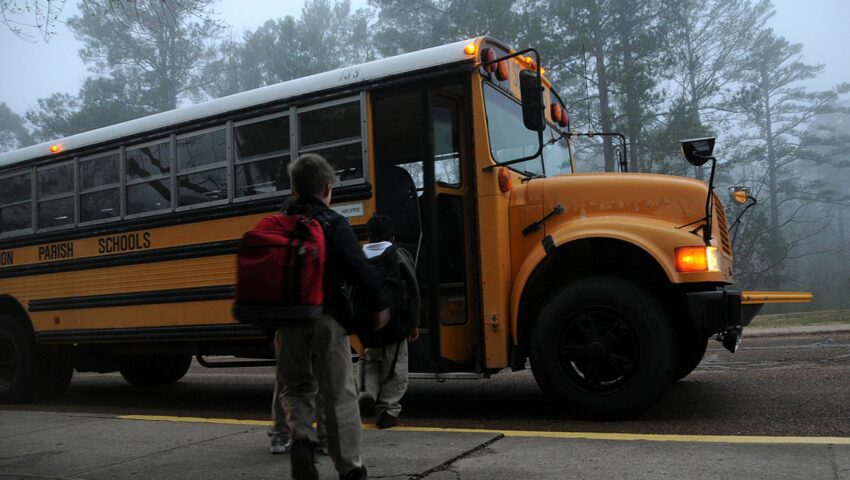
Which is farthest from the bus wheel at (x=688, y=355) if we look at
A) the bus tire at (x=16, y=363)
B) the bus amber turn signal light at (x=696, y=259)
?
the bus tire at (x=16, y=363)

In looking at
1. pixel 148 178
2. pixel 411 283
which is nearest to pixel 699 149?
pixel 411 283

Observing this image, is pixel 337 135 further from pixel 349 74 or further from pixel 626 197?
pixel 626 197

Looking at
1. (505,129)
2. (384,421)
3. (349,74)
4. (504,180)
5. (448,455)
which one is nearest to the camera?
(448,455)

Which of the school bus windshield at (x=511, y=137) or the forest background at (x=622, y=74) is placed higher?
the forest background at (x=622, y=74)

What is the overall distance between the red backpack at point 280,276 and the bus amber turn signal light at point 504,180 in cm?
227

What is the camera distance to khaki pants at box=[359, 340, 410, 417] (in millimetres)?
5113

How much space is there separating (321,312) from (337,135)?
2721 millimetres

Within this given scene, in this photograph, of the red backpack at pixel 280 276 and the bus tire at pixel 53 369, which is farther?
the bus tire at pixel 53 369

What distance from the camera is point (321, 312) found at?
3.30 metres

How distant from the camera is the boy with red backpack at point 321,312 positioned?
321 centimetres

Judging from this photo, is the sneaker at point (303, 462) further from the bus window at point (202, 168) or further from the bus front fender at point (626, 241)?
the bus window at point (202, 168)

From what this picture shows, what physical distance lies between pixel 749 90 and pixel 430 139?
975 inches

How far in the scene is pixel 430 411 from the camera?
19.6 feet

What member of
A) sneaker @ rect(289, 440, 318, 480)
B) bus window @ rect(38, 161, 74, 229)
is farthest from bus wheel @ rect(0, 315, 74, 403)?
sneaker @ rect(289, 440, 318, 480)
